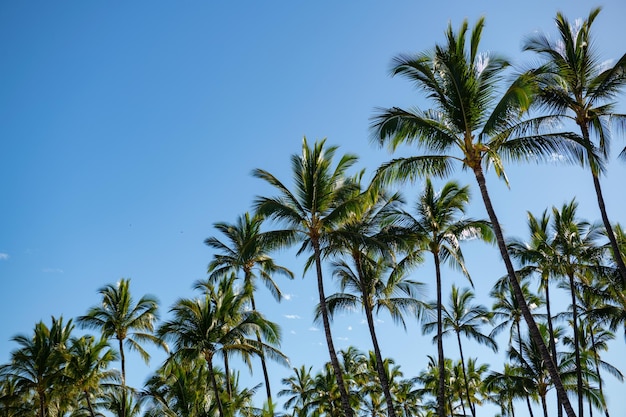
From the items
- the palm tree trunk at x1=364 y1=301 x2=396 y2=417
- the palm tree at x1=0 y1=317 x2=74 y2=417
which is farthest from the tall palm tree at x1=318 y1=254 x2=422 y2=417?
the palm tree at x1=0 y1=317 x2=74 y2=417

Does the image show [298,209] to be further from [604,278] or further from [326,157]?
[604,278]

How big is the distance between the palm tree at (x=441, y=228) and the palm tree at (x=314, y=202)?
2979 millimetres

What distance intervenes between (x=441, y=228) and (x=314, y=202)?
5487mm

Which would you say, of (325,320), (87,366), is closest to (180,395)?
(87,366)

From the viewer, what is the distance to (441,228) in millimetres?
20109

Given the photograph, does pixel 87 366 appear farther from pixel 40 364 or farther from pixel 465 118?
pixel 465 118

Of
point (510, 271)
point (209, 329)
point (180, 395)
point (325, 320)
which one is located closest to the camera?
point (510, 271)

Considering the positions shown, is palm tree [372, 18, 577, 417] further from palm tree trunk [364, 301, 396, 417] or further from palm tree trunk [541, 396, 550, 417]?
palm tree trunk [541, 396, 550, 417]

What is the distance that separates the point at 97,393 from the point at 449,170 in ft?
70.6

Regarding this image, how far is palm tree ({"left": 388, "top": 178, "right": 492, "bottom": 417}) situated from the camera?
19688mm

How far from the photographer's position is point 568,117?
46.1 feet

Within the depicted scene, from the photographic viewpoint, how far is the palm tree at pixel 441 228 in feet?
64.6

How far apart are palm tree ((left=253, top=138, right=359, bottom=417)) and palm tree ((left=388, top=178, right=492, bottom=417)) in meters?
A: 2.98

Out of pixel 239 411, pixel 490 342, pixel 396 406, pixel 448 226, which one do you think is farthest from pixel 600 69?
pixel 396 406
